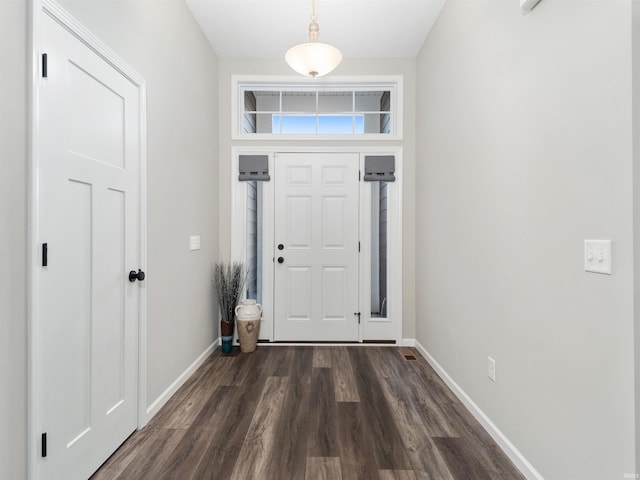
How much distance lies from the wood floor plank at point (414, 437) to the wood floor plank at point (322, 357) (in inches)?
24.0

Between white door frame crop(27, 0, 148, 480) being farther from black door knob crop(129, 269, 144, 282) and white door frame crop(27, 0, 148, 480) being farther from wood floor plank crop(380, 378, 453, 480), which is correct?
wood floor plank crop(380, 378, 453, 480)

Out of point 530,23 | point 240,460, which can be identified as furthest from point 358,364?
point 530,23

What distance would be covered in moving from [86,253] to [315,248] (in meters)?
2.20

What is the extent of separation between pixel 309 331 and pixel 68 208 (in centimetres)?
254

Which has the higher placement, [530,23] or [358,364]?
[530,23]

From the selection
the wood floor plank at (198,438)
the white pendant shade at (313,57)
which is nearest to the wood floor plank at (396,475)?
the wood floor plank at (198,438)

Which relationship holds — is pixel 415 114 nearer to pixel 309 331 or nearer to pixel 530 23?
pixel 530 23

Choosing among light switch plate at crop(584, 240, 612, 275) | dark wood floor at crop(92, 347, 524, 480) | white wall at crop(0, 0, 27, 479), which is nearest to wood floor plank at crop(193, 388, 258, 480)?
dark wood floor at crop(92, 347, 524, 480)

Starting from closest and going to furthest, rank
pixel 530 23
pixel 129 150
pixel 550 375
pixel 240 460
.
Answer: pixel 550 375, pixel 530 23, pixel 240 460, pixel 129 150

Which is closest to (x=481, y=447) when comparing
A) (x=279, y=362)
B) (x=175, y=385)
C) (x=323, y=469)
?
(x=323, y=469)

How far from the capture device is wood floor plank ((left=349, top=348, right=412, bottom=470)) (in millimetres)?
1624

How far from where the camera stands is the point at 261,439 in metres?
1.79

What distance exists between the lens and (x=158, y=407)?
210 centimetres

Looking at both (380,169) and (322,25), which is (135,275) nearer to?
(380,169)
